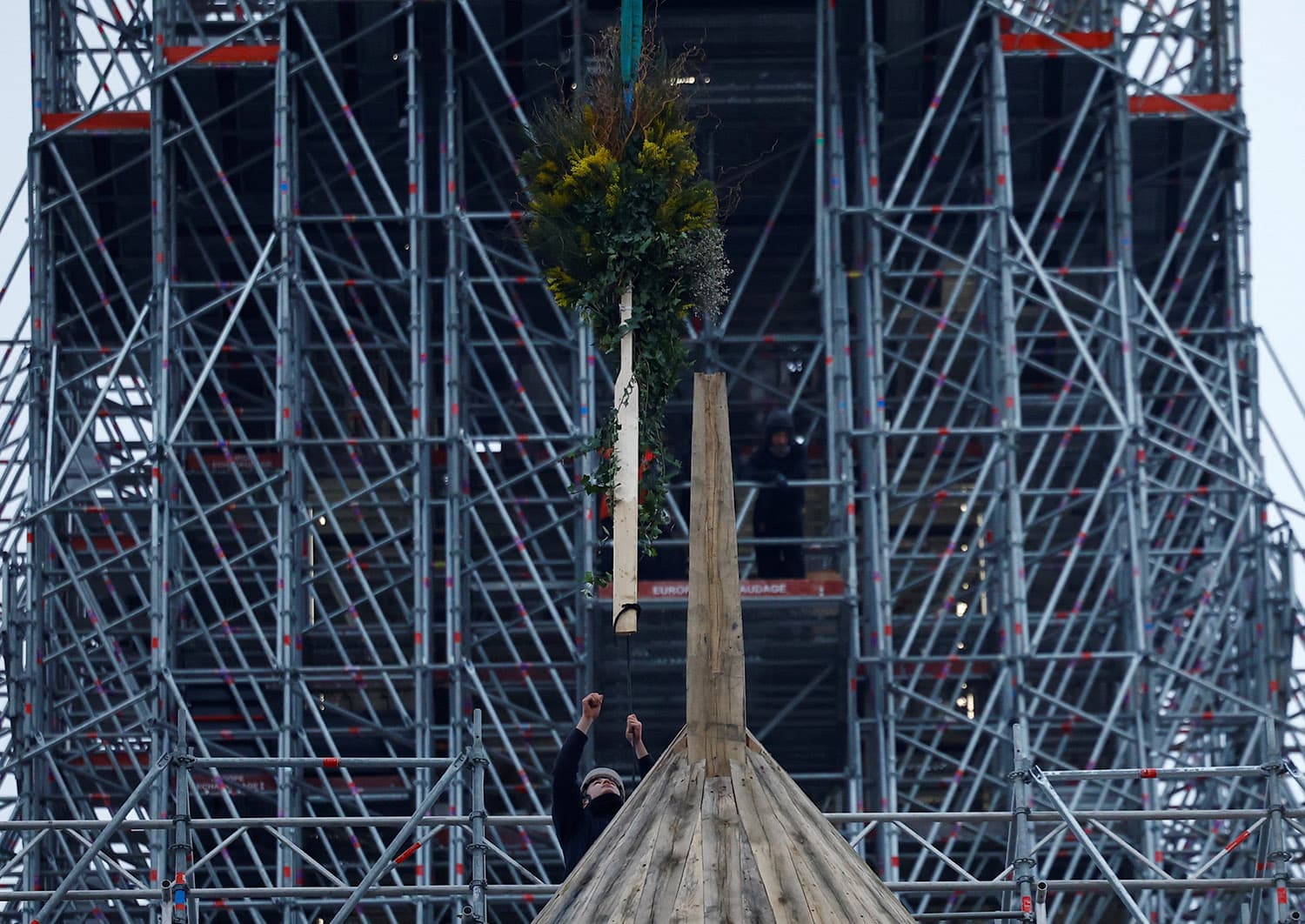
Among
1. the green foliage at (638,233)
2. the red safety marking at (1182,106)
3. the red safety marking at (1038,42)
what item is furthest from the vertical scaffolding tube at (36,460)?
the green foliage at (638,233)

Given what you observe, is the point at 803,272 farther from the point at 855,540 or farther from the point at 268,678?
the point at 268,678

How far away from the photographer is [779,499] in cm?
2497

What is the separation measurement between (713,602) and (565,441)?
45.9ft

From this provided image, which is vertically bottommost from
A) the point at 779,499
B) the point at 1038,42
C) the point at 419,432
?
the point at 779,499

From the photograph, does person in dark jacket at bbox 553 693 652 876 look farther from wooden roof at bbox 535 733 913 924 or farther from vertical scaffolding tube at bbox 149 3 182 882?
vertical scaffolding tube at bbox 149 3 182 882

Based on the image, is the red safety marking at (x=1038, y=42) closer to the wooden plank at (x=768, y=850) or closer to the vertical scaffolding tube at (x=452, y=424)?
the vertical scaffolding tube at (x=452, y=424)

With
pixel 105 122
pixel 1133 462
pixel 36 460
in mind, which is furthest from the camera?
pixel 105 122

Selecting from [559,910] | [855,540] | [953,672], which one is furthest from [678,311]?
[953,672]

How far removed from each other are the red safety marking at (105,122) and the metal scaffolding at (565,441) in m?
0.05

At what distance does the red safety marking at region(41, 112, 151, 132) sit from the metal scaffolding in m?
0.05

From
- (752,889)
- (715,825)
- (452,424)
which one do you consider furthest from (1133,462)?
(752,889)

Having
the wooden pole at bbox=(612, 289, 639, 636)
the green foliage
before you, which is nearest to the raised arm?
the wooden pole at bbox=(612, 289, 639, 636)

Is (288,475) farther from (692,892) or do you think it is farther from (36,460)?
(692,892)

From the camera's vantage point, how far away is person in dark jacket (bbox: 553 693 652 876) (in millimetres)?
13492
